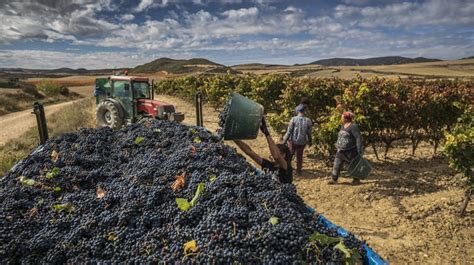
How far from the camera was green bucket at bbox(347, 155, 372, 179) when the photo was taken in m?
6.30

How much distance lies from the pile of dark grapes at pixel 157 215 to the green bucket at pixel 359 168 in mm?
→ 3925

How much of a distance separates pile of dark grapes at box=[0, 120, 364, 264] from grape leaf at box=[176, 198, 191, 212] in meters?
0.03

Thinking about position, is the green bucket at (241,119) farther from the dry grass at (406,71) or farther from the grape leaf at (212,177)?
the dry grass at (406,71)

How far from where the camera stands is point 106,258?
186cm

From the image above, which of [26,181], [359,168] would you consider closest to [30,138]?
[26,181]


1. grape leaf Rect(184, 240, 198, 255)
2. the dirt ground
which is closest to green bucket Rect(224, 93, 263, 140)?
grape leaf Rect(184, 240, 198, 255)

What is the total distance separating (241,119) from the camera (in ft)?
10.7

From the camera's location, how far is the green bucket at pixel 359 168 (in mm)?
6297

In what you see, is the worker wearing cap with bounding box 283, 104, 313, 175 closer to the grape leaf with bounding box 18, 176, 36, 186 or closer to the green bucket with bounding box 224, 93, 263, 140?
the green bucket with bounding box 224, 93, 263, 140

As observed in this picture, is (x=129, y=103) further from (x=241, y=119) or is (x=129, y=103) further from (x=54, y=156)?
(x=241, y=119)

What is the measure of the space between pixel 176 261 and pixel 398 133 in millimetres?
7886

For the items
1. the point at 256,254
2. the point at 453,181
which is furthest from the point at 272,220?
the point at 453,181

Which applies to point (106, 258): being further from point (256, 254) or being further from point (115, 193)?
point (256, 254)

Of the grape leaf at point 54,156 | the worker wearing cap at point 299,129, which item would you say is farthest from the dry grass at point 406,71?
the grape leaf at point 54,156
